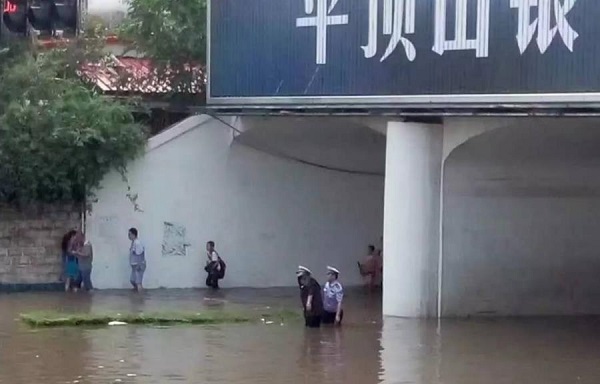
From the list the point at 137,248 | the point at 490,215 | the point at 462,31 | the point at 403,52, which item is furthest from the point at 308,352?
the point at 137,248

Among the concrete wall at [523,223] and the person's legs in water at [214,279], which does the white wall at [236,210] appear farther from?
the concrete wall at [523,223]

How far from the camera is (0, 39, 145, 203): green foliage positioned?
104ft

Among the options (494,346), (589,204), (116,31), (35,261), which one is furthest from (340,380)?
(116,31)

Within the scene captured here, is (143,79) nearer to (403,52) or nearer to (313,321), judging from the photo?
(403,52)

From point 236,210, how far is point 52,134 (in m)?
4.85

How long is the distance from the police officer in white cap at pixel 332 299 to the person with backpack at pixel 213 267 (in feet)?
27.9

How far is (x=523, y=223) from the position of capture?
2880 centimetres

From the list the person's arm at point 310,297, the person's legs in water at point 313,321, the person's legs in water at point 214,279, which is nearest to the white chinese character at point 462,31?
the person's arm at point 310,297

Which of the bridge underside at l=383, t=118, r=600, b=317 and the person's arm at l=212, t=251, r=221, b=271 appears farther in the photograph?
the person's arm at l=212, t=251, r=221, b=271

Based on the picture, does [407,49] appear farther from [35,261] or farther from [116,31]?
[116,31]

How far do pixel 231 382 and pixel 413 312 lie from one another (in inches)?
367

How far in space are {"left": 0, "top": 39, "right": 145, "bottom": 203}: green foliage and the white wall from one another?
0.81m

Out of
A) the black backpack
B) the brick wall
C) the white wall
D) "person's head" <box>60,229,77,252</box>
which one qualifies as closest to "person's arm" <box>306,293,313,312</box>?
the white wall

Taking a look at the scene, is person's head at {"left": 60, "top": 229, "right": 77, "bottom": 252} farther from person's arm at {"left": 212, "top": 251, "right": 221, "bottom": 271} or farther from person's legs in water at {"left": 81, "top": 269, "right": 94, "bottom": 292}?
person's arm at {"left": 212, "top": 251, "right": 221, "bottom": 271}
